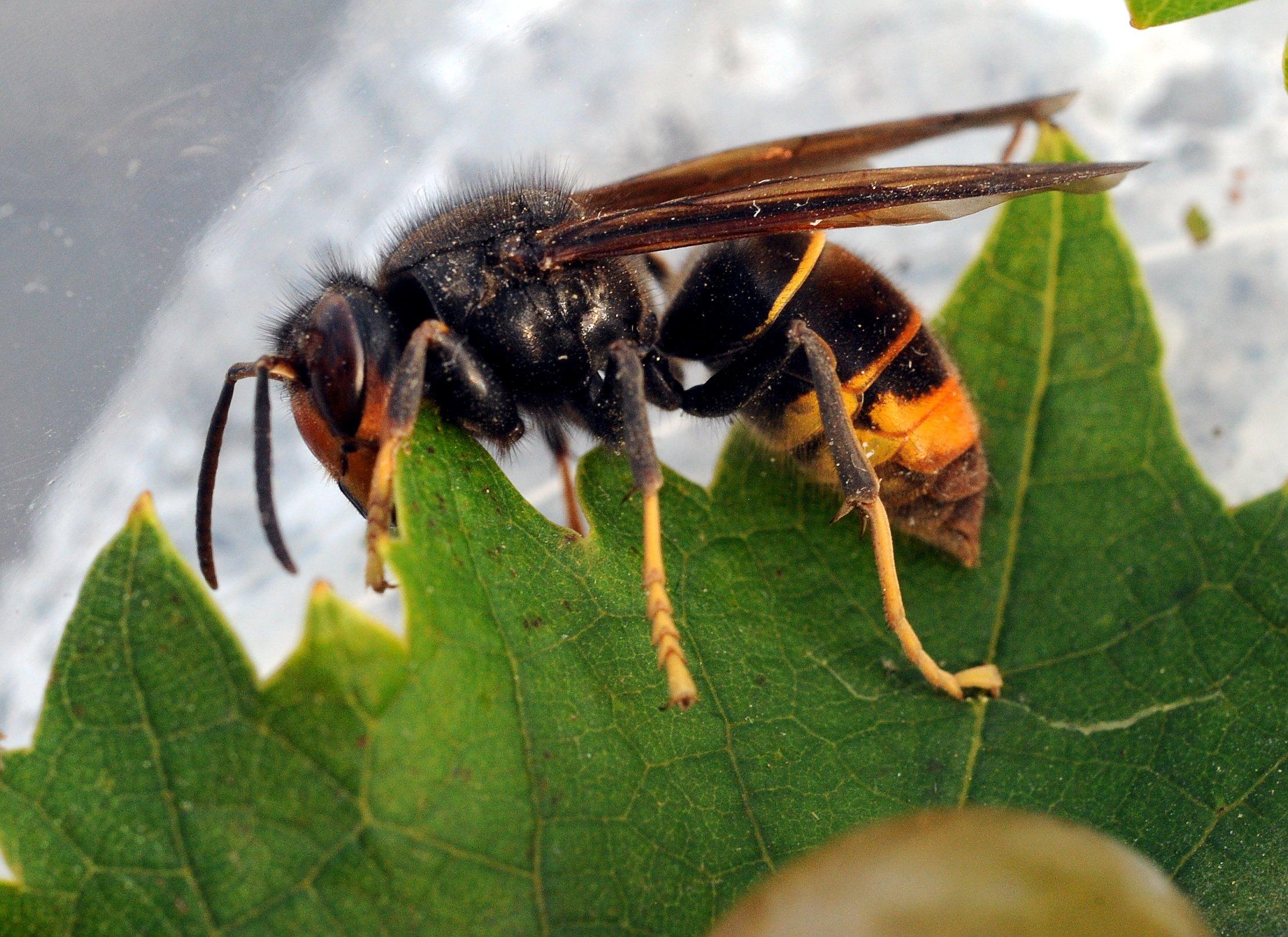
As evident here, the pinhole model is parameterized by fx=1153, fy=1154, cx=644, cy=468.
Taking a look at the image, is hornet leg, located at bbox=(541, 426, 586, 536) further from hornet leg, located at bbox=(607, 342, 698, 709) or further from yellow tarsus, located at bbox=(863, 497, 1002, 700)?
yellow tarsus, located at bbox=(863, 497, 1002, 700)

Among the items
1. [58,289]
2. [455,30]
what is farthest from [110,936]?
[455,30]

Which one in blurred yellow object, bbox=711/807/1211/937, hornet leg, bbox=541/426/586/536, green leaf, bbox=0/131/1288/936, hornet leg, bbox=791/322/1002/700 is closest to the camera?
blurred yellow object, bbox=711/807/1211/937

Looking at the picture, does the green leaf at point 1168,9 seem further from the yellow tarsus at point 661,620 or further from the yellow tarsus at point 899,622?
the yellow tarsus at point 661,620

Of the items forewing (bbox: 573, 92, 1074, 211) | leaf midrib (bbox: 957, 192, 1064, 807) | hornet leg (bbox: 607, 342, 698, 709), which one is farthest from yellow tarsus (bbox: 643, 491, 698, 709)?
forewing (bbox: 573, 92, 1074, 211)

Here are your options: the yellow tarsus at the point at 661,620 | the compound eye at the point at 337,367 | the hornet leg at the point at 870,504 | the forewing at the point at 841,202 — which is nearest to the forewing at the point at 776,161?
the forewing at the point at 841,202

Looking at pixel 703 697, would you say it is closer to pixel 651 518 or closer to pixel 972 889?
pixel 651 518
